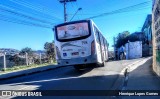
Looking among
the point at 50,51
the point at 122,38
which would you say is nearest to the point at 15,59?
the point at 50,51

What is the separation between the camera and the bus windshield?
19219mm

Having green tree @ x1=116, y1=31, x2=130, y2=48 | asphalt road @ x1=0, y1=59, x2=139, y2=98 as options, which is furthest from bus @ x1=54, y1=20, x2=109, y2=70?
green tree @ x1=116, y1=31, x2=130, y2=48

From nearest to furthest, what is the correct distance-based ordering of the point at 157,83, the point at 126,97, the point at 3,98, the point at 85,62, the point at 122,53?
the point at 126,97
the point at 3,98
the point at 157,83
the point at 85,62
the point at 122,53

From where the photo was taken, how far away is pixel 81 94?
36.7 feet

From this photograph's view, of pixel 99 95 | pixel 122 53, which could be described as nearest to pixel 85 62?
pixel 99 95

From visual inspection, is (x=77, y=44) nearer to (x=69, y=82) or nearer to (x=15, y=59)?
(x=69, y=82)

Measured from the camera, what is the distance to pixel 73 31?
1939 centimetres

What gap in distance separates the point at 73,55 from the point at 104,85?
6.00 metres

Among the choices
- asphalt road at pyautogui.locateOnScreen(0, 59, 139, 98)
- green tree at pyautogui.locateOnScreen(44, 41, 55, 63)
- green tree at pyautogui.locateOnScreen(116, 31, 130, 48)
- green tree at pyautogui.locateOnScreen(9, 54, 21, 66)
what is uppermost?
green tree at pyautogui.locateOnScreen(116, 31, 130, 48)

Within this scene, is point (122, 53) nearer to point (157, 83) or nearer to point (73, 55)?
point (73, 55)

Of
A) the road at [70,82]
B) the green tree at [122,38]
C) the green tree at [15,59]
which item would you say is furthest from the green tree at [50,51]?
the green tree at [122,38]

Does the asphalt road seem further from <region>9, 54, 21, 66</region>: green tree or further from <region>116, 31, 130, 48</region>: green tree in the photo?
<region>116, 31, 130, 48</region>: green tree

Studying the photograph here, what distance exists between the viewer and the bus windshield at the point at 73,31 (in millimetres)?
19219

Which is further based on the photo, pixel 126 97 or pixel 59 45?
pixel 59 45
